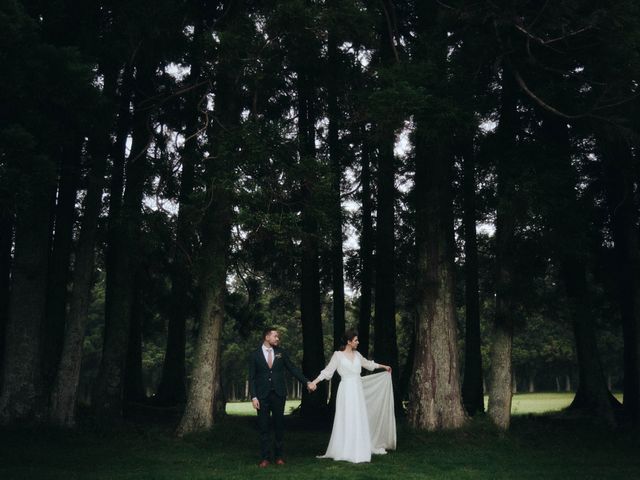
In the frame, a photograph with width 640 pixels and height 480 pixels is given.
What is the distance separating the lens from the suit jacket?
10.6 meters

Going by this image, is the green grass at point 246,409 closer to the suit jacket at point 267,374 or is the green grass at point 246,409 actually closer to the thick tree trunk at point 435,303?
the thick tree trunk at point 435,303

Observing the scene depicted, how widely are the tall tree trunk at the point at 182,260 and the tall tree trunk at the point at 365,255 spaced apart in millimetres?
6128

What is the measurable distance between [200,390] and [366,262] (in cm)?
1038

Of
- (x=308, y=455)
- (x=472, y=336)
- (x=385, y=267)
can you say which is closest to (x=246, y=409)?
(x=472, y=336)

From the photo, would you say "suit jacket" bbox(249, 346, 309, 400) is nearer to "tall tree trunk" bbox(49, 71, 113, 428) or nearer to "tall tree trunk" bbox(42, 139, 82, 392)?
"tall tree trunk" bbox(49, 71, 113, 428)

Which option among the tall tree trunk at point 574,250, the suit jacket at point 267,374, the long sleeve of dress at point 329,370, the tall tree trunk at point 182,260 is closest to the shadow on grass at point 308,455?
the suit jacket at point 267,374

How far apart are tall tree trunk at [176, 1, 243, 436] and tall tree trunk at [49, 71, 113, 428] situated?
290cm

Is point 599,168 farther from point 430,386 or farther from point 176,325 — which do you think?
point 176,325

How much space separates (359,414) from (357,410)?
0.23ft

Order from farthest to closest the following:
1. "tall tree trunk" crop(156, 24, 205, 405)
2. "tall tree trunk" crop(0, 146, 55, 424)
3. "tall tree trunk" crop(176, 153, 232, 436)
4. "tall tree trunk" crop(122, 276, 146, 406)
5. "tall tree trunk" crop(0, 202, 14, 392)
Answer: "tall tree trunk" crop(122, 276, 146, 406) < "tall tree trunk" crop(0, 202, 14, 392) < "tall tree trunk" crop(0, 146, 55, 424) < "tall tree trunk" crop(156, 24, 205, 405) < "tall tree trunk" crop(176, 153, 232, 436)

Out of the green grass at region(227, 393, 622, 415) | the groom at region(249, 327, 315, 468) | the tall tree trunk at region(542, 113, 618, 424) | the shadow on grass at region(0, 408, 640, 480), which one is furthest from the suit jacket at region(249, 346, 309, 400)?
the green grass at region(227, 393, 622, 415)

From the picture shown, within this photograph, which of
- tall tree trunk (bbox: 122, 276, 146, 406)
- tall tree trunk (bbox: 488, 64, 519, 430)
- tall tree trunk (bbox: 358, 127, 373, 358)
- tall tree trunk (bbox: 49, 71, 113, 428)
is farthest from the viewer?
tall tree trunk (bbox: 358, 127, 373, 358)

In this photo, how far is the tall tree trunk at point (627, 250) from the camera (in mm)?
18484

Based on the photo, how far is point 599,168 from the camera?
2131cm
